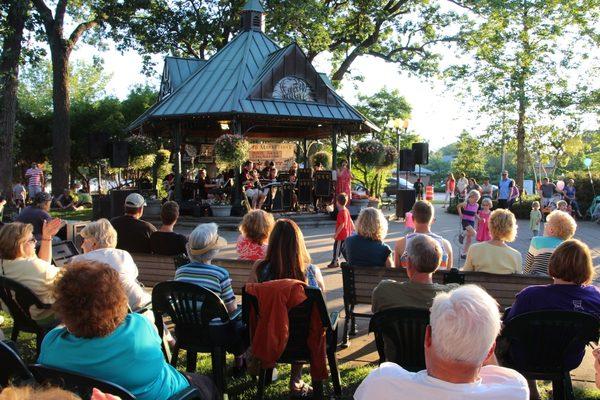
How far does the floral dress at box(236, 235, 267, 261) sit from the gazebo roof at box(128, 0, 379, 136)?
11461 millimetres

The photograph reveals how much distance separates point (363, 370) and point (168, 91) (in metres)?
19.5

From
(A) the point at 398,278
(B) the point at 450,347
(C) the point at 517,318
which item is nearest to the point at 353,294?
(A) the point at 398,278

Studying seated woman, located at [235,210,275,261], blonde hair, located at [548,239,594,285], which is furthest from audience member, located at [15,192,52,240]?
blonde hair, located at [548,239,594,285]

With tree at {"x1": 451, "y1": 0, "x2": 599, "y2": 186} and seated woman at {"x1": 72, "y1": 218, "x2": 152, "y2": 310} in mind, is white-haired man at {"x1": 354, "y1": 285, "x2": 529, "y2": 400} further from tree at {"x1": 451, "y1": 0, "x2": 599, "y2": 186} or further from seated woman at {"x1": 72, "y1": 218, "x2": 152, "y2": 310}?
tree at {"x1": 451, "y1": 0, "x2": 599, "y2": 186}

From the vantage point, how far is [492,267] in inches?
199

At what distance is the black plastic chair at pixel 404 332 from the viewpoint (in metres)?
3.30

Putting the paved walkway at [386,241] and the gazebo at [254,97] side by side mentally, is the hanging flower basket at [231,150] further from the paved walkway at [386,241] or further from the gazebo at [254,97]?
the paved walkway at [386,241]

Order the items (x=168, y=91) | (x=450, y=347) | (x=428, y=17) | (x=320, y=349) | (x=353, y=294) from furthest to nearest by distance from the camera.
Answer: (x=428, y=17) → (x=168, y=91) → (x=353, y=294) → (x=320, y=349) → (x=450, y=347)

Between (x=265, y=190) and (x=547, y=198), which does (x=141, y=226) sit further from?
(x=547, y=198)

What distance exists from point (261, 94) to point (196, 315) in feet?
46.6

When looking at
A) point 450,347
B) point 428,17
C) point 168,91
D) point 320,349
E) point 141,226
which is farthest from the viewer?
point 428,17

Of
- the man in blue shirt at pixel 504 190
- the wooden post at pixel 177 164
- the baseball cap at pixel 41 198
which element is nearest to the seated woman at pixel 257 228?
the baseball cap at pixel 41 198

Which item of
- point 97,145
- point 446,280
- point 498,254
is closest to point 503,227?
point 498,254

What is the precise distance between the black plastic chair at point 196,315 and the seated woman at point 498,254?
→ 2457 millimetres
